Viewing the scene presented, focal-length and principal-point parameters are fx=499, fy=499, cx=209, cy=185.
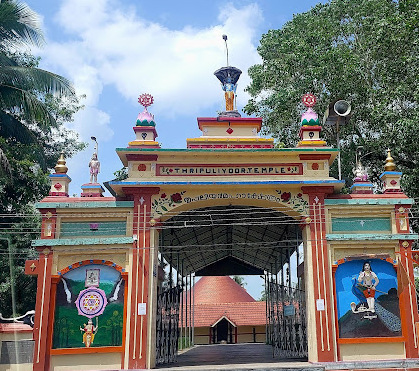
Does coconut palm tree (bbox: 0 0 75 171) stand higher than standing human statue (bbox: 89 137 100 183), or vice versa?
coconut palm tree (bbox: 0 0 75 171)

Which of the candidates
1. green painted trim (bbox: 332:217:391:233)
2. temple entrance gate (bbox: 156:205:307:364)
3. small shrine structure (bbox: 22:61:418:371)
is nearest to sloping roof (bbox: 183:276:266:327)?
temple entrance gate (bbox: 156:205:307:364)

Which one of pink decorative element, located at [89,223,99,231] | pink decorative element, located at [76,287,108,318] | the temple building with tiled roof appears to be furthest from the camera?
the temple building with tiled roof

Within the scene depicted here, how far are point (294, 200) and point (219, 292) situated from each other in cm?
2184

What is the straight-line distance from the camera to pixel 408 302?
496 inches

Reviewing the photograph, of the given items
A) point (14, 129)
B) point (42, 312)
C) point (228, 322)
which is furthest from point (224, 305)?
point (42, 312)

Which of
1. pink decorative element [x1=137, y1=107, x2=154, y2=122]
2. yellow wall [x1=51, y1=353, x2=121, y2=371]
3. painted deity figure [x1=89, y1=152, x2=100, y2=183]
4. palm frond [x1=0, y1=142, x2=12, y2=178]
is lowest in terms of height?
yellow wall [x1=51, y1=353, x2=121, y2=371]

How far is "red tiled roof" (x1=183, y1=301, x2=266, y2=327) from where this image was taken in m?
29.5

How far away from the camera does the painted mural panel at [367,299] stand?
40.9ft

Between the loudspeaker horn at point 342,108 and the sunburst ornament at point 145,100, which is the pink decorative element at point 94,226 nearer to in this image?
the sunburst ornament at point 145,100

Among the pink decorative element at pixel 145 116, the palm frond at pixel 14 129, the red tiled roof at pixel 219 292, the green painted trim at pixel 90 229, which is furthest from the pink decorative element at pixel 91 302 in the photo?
the red tiled roof at pixel 219 292

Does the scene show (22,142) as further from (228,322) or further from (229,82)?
(228,322)

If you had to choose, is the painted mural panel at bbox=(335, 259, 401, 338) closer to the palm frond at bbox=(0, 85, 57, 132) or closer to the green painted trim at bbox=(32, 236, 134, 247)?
the green painted trim at bbox=(32, 236, 134, 247)

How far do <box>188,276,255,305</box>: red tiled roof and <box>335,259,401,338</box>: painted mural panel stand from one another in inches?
821

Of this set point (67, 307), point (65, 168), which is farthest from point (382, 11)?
point (67, 307)
